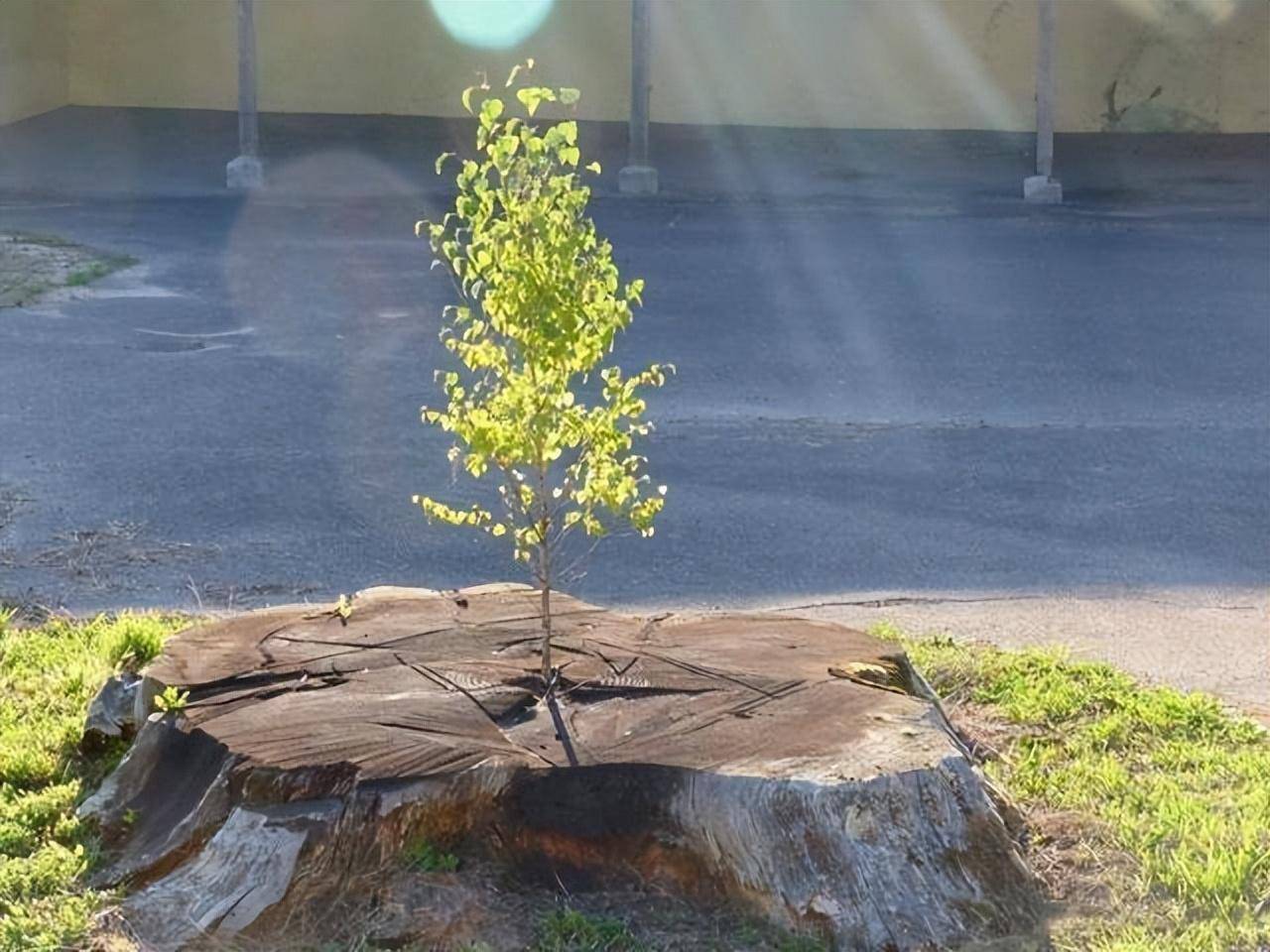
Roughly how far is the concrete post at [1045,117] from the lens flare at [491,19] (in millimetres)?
6294

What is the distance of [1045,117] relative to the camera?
17.3m

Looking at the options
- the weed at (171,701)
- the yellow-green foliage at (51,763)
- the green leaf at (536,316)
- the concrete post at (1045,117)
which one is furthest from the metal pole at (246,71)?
the weed at (171,701)

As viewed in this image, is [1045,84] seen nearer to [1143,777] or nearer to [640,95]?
[640,95]

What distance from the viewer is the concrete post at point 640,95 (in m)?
17.3

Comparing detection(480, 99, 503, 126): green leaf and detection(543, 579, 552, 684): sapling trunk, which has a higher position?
detection(480, 99, 503, 126): green leaf

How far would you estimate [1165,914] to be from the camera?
373cm

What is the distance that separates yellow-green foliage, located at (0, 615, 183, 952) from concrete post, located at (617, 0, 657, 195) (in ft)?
40.2

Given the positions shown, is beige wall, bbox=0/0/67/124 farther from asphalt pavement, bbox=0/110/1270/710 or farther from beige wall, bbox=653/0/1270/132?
beige wall, bbox=653/0/1270/132

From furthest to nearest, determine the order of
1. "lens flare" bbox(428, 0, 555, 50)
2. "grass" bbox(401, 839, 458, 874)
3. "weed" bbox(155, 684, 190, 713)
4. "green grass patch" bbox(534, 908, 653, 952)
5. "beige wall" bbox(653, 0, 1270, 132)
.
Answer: "lens flare" bbox(428, 0, 555, 50)
"beige wall" bbox(653, 0, 1270, 132)
"weed" bbox(155, 684, 190, 713)
"grass" bbox(401, 839, 458, 874)
"green grass patch" bbox(534, 908, 653, 952)

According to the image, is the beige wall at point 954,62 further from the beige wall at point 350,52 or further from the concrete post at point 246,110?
the concrete post at point 246,110

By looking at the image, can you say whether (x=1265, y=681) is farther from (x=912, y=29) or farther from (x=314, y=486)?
(x=912, y=29)

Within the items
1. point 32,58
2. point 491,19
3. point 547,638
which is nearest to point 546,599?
point 547,638

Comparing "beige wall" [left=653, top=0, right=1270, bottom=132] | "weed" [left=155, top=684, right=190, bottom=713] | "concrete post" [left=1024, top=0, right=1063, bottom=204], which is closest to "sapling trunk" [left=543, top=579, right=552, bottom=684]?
"weed" [left=155, top=684, right=190, bottom=713]

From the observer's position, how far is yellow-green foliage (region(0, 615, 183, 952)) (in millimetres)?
3725
